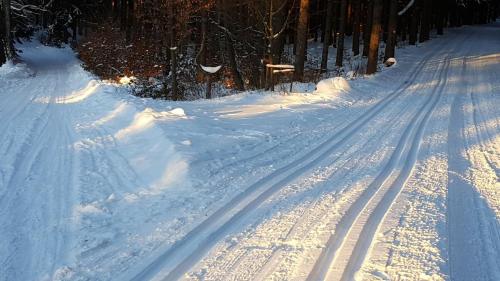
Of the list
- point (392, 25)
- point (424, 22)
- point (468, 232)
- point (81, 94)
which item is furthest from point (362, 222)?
point (424, 22)

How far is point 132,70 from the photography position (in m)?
22.8

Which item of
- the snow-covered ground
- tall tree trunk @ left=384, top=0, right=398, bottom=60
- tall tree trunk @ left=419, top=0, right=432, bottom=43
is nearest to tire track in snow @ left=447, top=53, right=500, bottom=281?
the snow-covered ground

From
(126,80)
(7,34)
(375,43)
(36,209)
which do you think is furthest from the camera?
(7,34)

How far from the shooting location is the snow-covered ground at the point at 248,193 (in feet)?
14.0

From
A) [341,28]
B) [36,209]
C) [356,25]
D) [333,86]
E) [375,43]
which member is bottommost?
[36,209]

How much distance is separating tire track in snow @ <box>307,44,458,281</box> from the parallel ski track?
3.49 ft

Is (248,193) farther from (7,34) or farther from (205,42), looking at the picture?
(7,34)

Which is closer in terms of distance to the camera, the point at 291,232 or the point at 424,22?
the point at 291,232

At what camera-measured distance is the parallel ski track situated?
13.6ft

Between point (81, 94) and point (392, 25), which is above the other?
point (392, 25)

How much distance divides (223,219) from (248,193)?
35.3 inches

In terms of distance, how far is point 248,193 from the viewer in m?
6.00

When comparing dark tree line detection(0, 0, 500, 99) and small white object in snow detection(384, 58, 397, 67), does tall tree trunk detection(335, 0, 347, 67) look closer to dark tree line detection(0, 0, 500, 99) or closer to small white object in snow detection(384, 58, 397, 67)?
dark tree line detection(0, 0, 500, 99)

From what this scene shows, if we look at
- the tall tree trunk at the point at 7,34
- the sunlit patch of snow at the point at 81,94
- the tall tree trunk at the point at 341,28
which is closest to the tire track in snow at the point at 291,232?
the sunlit patch of snow at the point at 81,94
